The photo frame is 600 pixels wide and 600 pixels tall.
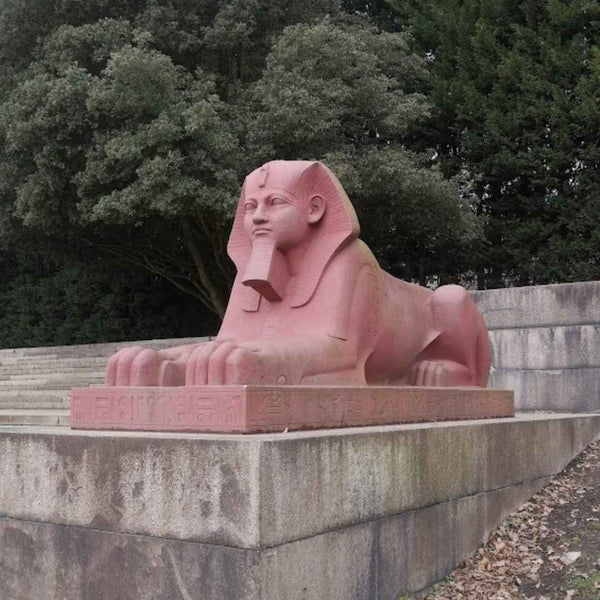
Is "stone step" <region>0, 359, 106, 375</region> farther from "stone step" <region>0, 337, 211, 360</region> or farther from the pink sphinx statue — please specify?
the pink sphinx statue

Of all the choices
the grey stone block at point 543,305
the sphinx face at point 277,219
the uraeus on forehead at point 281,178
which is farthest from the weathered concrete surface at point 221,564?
the grey stone block at point 543,305

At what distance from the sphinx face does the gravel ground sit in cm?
211

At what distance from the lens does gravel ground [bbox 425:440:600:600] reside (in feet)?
14.8

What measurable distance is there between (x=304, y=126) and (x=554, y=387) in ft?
21.5

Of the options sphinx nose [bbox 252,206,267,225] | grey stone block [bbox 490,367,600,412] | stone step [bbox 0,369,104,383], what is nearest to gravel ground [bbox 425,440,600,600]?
sphinx nose [bbox 252,206,267,225]

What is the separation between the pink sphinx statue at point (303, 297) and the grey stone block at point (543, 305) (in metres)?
4.25

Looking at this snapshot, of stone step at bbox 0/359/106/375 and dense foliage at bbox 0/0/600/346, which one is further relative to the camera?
stone step at bbox 0/359/106/375

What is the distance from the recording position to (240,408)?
3523 mm

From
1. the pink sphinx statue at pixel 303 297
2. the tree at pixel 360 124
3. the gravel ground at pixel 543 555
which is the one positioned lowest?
the gravel ground at pixel 543 555

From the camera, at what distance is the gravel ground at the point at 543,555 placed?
452cm

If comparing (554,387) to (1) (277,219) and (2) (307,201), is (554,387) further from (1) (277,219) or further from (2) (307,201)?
(1) (277,219)

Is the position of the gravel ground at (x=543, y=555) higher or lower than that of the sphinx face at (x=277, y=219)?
lower

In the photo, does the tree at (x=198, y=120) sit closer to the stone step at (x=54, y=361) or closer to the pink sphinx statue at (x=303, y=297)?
the stone step at (x=54, y=361)

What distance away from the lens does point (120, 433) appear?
149 inches
